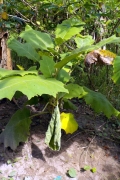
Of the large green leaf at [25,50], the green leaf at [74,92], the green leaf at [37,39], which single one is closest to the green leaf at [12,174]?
the green leaf at [74,92]

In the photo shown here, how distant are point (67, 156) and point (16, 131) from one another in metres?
0.54

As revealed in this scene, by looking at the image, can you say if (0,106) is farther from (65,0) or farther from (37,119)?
(65,0)

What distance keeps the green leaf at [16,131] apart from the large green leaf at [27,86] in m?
0.57

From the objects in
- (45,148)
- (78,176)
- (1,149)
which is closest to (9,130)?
(1,149)

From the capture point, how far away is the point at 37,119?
2.55m

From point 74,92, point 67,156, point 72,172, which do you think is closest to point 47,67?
point 74,92

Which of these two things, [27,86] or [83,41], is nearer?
[27,86]

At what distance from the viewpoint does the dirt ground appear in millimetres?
1911

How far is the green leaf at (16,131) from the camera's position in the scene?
6.61 ft

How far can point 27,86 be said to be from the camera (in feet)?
4.95

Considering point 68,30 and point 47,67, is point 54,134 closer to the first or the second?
point 47,67

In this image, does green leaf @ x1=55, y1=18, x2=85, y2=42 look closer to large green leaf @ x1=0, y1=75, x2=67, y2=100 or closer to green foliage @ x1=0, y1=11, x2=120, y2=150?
green foliage @ x1=0, y1=11, x2=120, y2=150

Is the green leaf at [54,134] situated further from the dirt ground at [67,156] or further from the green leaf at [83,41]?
the green leaf at [83,41]

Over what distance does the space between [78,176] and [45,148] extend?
43 cm
